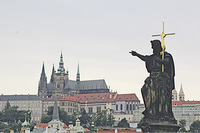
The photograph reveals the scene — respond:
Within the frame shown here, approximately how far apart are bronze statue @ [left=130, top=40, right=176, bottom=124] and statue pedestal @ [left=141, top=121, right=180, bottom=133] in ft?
0.56

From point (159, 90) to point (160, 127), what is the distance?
4.05 ft

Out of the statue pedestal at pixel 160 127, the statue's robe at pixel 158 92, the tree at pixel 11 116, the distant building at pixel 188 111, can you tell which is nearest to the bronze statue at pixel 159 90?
the statue's robe at pixel 158 92

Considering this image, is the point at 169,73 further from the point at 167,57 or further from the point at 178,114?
the point at 178,114

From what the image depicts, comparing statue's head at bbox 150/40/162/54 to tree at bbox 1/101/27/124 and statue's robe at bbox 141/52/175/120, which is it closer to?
statue's robe at bbox 141/52/175/120

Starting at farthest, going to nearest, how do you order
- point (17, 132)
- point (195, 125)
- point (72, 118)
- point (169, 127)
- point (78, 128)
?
point (72, 118) → point (195, 125) → point (17, 132) → point (78, 128) → point (169, 127)

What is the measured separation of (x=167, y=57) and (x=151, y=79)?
930 millimetres

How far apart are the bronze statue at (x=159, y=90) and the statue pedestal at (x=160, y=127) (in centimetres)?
17

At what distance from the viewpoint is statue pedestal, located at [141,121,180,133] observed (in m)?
16.9

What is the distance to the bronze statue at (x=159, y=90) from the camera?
1703 centimetres

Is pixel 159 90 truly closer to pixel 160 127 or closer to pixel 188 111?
pixel 160 127

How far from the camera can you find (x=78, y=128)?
132000 millimetres

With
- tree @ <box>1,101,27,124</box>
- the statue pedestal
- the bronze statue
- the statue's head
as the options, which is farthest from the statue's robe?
tree @ <box>1,101,27,124</box>

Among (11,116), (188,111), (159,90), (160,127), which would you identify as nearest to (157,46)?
(159,90)

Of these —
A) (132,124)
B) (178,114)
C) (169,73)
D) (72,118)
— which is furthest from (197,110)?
(169,73)
